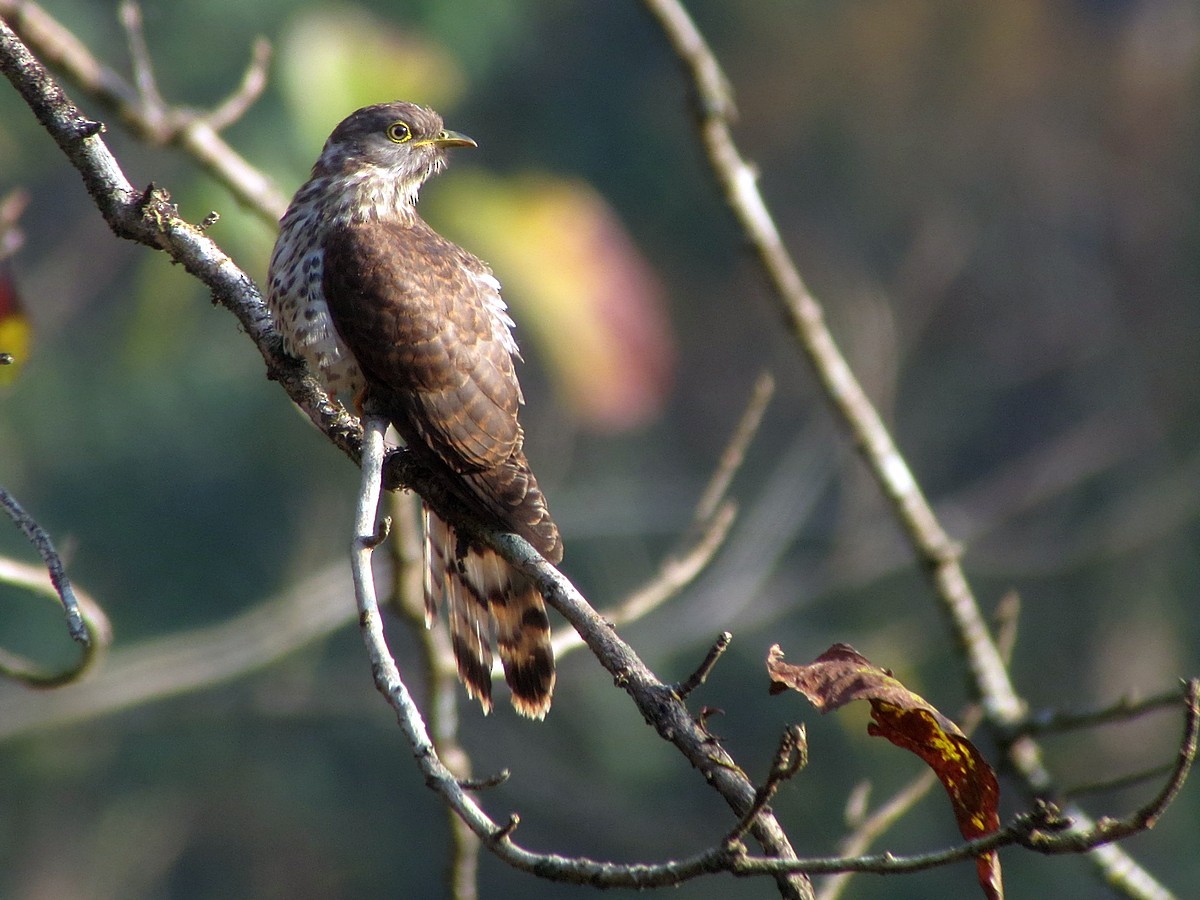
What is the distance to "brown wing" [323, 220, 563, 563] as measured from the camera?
2959 mm

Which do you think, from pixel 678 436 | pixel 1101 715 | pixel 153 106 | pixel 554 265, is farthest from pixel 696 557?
pixel 678 436

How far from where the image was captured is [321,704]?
28.2 feet

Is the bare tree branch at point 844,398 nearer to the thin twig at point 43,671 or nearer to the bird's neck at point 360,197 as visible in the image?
the bird's neck at point 360,197

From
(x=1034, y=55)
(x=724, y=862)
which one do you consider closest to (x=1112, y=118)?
(x=1034, y=55)

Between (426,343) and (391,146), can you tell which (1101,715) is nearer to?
(426,343)

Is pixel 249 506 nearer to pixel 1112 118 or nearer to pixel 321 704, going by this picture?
pixel 321 704

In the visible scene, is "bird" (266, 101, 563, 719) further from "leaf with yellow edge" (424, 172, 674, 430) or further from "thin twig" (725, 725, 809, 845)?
"leaf with yellow edge" (424, 172, 674, 430)

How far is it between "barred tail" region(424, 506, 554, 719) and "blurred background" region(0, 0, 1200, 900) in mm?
4458

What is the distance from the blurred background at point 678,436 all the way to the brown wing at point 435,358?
439 centimetres

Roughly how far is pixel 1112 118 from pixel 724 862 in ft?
42.0

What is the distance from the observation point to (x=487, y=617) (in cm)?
327

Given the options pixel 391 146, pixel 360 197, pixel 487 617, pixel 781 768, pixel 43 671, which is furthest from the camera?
pixel 391 146

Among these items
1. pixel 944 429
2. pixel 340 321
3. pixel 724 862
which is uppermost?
pixel 944 429

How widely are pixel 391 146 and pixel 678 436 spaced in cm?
990
